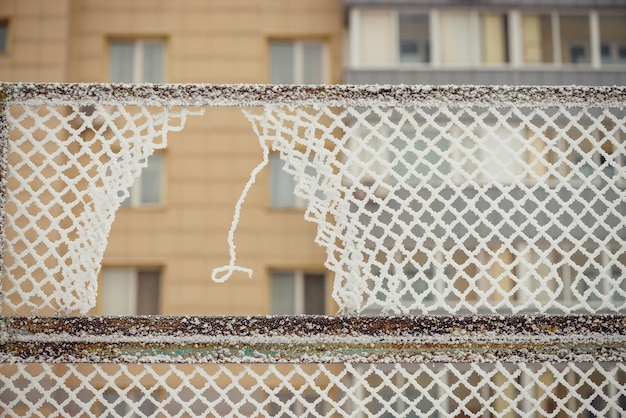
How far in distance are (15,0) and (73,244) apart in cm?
1106

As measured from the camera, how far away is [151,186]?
11477 millimetres

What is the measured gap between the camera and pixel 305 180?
2.23 metres

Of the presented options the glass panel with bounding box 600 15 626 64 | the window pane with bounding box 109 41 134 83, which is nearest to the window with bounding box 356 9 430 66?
the glass panel with bounding box 600 15 626 64

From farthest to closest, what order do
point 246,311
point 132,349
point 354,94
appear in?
point 246,311 < point 354,94 < point 132,349

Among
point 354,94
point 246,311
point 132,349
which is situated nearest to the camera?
point 132,349

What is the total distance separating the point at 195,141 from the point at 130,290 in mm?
2864

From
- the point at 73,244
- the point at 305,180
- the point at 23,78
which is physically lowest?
the point at 73,244

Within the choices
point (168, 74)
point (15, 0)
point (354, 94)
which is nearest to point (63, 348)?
point (354, 94)

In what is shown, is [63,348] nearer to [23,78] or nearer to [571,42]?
[23,78]

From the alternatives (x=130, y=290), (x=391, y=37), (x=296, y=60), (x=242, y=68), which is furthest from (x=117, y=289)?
(x=391, y=37)

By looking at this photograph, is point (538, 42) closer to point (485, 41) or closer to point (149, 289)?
point (485, 41)

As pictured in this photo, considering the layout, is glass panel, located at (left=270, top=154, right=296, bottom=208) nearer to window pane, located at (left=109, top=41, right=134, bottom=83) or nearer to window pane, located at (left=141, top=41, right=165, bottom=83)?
window pane, located at (left=141, top=41, right=165, bottom=83)

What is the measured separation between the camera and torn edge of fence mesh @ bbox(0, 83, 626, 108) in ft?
7.04

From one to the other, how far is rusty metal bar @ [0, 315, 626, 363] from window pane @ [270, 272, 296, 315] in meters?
9.39
